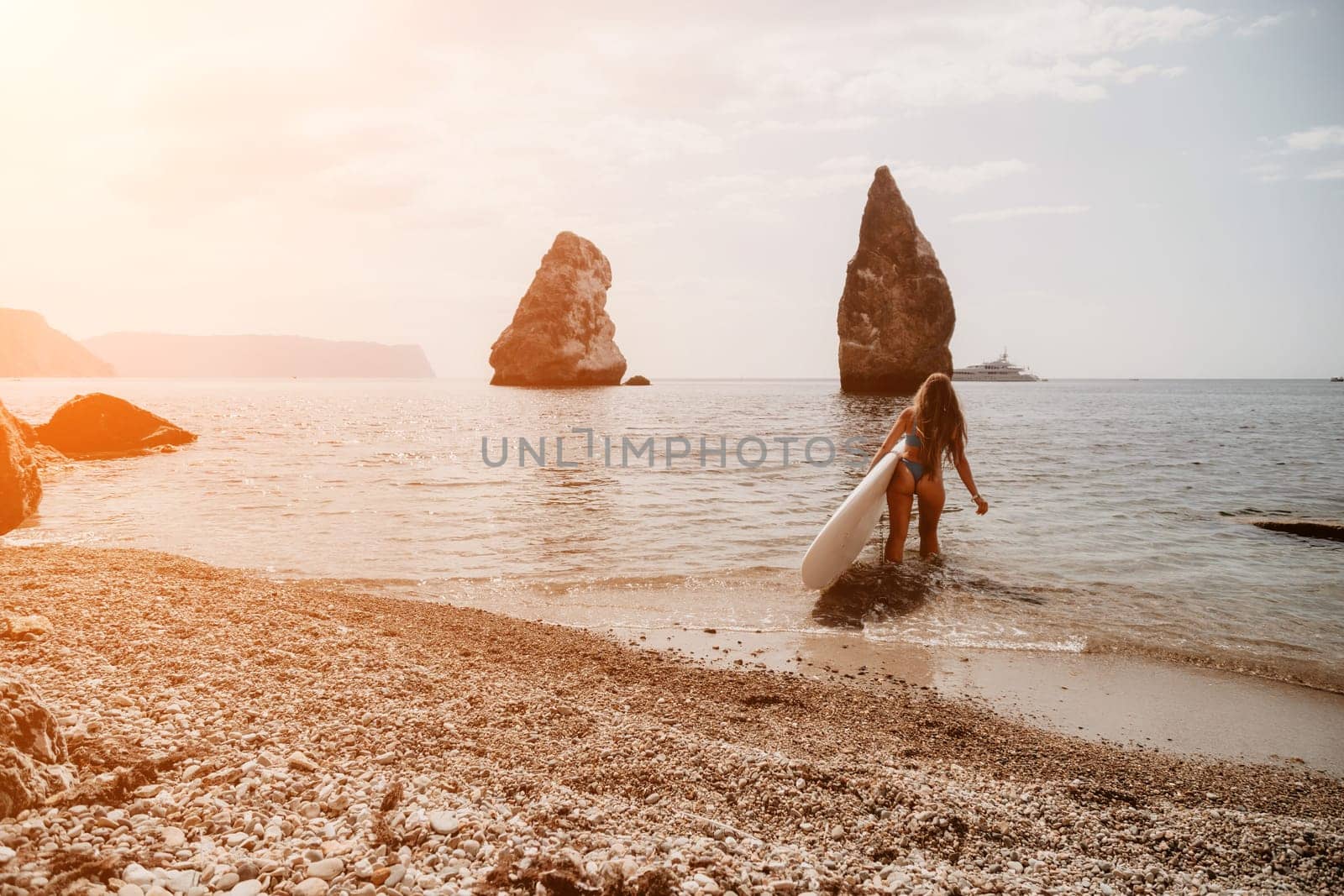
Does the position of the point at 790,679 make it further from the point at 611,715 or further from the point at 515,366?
the point at 515,366

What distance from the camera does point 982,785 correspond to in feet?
11.5

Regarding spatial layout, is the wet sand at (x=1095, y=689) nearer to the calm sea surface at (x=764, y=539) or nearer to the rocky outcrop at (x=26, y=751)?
the calm sea surface at (x=764, y=539)

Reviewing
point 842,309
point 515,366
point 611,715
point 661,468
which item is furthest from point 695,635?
point 515,366

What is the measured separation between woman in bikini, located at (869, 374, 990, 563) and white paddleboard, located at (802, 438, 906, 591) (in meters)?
0.15

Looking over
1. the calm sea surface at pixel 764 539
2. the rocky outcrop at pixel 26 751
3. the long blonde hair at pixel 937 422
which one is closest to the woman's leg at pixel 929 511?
the long blonde hair at pixel 937 422

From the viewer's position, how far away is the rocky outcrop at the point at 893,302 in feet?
245

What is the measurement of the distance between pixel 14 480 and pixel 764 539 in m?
10.9

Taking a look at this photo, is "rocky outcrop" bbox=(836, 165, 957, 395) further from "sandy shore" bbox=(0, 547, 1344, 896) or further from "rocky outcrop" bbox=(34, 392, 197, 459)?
"sandy shore" bbox=(0, 547, 1344, 896)

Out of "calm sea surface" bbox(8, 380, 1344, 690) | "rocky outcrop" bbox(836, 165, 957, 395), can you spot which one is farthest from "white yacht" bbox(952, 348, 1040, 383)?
"calm sea surface" bbox(8, 380, 1344, 690)

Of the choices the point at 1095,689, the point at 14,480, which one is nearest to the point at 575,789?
the point at 1095,689

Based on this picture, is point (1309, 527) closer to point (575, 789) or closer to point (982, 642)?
point (982, 642)

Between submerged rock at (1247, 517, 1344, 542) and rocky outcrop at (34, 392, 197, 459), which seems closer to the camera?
submerged rock at (1247, 517, 1344, 542)

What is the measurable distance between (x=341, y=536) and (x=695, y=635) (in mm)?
6182

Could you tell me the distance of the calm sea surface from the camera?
664 cm
